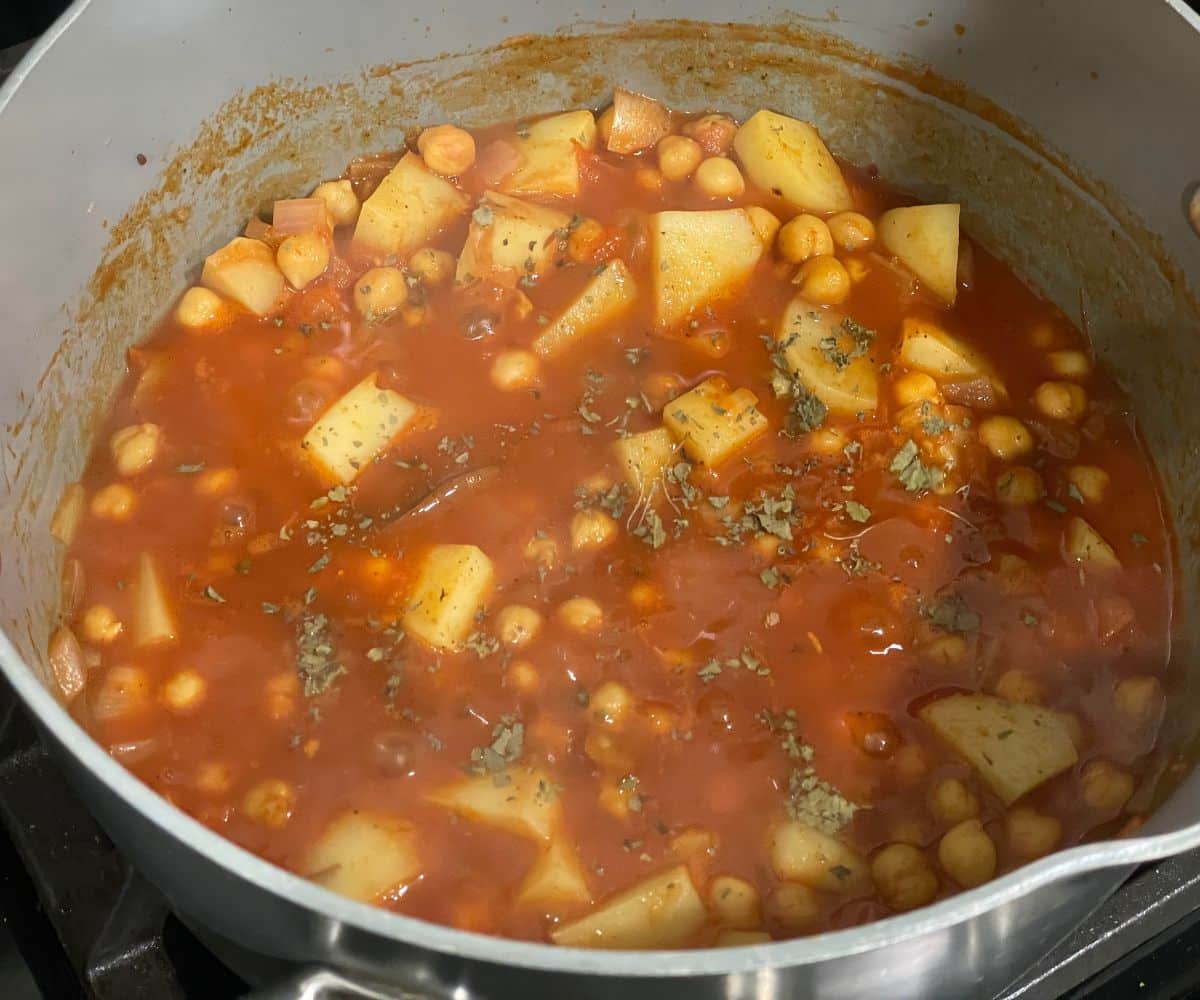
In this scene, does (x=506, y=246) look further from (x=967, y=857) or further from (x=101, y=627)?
(x=967, y=857)

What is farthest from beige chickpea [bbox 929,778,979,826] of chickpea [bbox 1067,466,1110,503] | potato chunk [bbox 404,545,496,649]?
potato chunk [bbox 404,545,496,649]

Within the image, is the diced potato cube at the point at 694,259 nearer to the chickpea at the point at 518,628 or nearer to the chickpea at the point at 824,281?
the chickpea at the point at 824,281

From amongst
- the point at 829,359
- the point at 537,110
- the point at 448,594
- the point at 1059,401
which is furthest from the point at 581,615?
the point at 537,110

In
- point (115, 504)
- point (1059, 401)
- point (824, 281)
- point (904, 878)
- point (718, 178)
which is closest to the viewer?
point (904, 878)

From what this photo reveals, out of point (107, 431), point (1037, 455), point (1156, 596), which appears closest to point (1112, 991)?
point (1156, 596)

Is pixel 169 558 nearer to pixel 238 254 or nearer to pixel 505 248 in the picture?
pixel 238 254

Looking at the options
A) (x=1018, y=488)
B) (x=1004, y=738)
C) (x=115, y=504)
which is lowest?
(x=1004, y=738)
